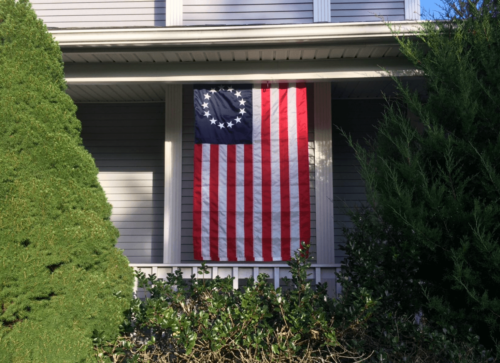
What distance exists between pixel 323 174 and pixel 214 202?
Result: 1.60 metres

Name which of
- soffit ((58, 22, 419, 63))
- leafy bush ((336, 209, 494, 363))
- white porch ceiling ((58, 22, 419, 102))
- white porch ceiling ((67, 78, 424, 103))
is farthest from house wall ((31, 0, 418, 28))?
leafy bush ((336, 209, 494, 363))

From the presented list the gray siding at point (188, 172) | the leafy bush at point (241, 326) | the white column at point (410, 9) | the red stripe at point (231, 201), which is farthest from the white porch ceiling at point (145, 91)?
the leafy bush at point (241, 326)

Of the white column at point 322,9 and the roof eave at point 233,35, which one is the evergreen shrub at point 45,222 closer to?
the roof eave at point 233,35

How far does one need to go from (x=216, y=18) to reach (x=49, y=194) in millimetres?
4332

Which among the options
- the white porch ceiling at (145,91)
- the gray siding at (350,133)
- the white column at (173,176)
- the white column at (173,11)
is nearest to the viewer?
the white column at (173,176)

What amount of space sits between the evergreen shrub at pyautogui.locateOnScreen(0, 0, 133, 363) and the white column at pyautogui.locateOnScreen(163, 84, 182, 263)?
228 cm

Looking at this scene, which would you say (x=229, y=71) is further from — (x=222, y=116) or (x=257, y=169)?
(x=257, y=169)

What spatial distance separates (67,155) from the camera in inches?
153

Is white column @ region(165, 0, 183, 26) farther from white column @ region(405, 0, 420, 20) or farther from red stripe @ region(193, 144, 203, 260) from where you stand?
white column @ region(405, 0, 420, 20)

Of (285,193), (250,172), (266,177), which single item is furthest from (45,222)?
(285,193)

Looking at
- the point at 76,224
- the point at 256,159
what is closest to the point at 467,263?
the point at 256,159

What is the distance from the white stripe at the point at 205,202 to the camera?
19.5 feet

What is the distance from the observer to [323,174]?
6.43 m

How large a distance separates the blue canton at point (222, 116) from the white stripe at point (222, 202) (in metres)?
0.18
